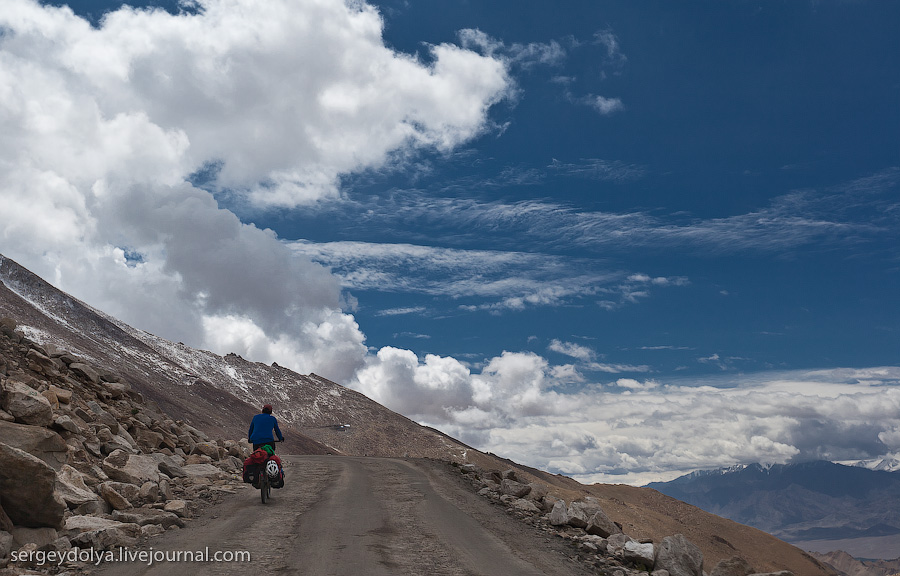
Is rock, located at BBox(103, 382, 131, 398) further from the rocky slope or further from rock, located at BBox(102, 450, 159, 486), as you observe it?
rock, located at BBox(102, 450, 159, 486)

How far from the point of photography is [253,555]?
11.2 meters

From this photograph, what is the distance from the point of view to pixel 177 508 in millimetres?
14508

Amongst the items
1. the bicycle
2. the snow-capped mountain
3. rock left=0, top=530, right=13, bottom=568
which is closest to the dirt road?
the bicycle

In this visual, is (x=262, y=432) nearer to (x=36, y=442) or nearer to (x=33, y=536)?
(x=36, y=442)

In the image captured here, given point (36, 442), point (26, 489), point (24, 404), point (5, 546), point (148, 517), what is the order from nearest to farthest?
point (5, 546) < point (26, 489) < point (36, 442) < point (148, 517) < point (24, 404)

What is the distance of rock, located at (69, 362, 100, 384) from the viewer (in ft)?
78.4

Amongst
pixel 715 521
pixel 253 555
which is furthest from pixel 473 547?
pixel 715 521

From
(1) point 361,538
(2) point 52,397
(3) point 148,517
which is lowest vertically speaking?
(3) point 148,517

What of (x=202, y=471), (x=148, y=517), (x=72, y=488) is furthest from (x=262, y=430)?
(x=72, y=488)

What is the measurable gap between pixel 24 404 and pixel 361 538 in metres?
8.71

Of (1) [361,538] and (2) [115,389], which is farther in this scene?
(2) [115,389]

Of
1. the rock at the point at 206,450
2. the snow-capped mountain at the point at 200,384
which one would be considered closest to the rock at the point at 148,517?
the rock at the point at 206,450

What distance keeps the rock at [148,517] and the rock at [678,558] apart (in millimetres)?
10176

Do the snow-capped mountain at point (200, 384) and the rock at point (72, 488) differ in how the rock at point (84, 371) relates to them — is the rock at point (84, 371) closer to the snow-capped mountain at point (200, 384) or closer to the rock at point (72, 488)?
the rock at point (72, 488)
